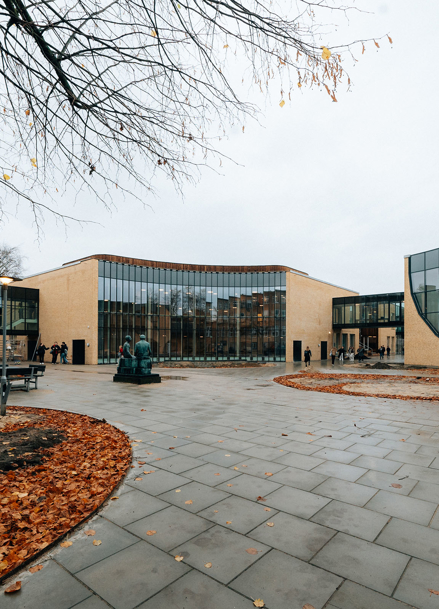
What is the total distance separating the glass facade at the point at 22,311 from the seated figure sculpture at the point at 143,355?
26330 mm

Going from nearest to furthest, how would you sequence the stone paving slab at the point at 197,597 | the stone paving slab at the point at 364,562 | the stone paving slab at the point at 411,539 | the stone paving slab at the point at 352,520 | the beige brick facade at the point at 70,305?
1. the stone paving slab at the point at 197,597
2. the stone paving slab at the point at 364,562
3. the stone paving slab at the point at 411,539
4. the stone paving slab at the point at 352,520
5. the beige brick facade at the point at 70,305

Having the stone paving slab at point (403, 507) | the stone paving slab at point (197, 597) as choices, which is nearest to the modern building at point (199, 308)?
the stone paving slab at point (403, 507)

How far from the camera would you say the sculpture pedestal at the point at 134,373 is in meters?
14.8

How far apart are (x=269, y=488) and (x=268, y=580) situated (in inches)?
64.5

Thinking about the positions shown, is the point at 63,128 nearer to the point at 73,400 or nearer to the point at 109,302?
the point at 73,400

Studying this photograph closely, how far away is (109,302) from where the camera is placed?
3375 centimetres

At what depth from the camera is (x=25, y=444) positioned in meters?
5.63

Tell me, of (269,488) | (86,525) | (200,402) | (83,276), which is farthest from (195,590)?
(83,276)

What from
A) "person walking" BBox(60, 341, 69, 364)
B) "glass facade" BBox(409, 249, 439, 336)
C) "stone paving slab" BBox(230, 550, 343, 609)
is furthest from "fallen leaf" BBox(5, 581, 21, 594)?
"glass facade" BBox(409, 249, 439, 336)

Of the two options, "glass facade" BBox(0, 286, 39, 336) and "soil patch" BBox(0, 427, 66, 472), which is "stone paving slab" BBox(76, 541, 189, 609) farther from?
"glass facade" BBox(0, 286, 39, 336)

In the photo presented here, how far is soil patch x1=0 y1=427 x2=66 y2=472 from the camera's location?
191 inches

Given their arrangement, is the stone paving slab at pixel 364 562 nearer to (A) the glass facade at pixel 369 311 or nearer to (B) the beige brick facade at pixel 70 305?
(B) the beige brick facade at pixel 70 305

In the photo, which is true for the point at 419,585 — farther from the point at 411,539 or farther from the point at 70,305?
the point at 70,305

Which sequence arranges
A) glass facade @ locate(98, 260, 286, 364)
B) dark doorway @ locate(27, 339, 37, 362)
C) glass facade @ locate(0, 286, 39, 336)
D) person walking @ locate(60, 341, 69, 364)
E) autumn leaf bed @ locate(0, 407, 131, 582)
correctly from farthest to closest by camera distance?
dark doorway @ locate(27, 339, 37, 362), glass facade @ locate(98, 260, 286, 364), glass facade @ locate(0, 286, 39, 336), person walking @ locate(60, 341, 69, 364), autumn leaf bed @ locate(0, 407, 131, 582)
